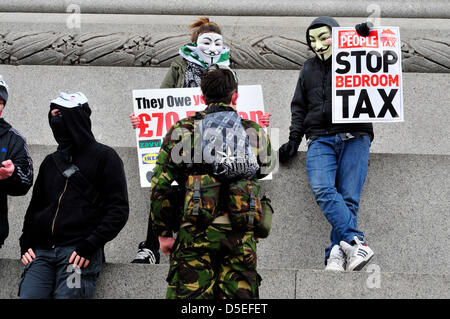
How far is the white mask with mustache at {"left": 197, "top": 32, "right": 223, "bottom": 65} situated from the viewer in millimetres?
7270

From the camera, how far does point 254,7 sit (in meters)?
9.66

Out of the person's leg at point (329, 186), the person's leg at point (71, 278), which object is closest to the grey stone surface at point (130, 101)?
the person's leg at point (329, 186)

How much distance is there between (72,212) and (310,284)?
1.77 metres

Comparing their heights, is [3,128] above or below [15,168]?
above

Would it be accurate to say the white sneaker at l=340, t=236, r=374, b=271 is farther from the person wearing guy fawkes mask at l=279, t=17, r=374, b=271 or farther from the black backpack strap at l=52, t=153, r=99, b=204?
the black backpack strap at l=52, t=153, r=99, b=204

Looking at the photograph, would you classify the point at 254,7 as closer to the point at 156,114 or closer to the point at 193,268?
the point at 156,114

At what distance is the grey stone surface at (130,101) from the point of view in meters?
8.92

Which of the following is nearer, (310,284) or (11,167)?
(11,167)

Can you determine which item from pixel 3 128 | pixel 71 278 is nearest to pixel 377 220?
pixel 71 278

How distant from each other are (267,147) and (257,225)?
0.51m

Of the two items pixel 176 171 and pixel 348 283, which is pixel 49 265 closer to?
pixel 176 171

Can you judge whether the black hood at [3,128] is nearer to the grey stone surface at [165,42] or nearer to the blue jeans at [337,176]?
the blue jeans at [337,176]
